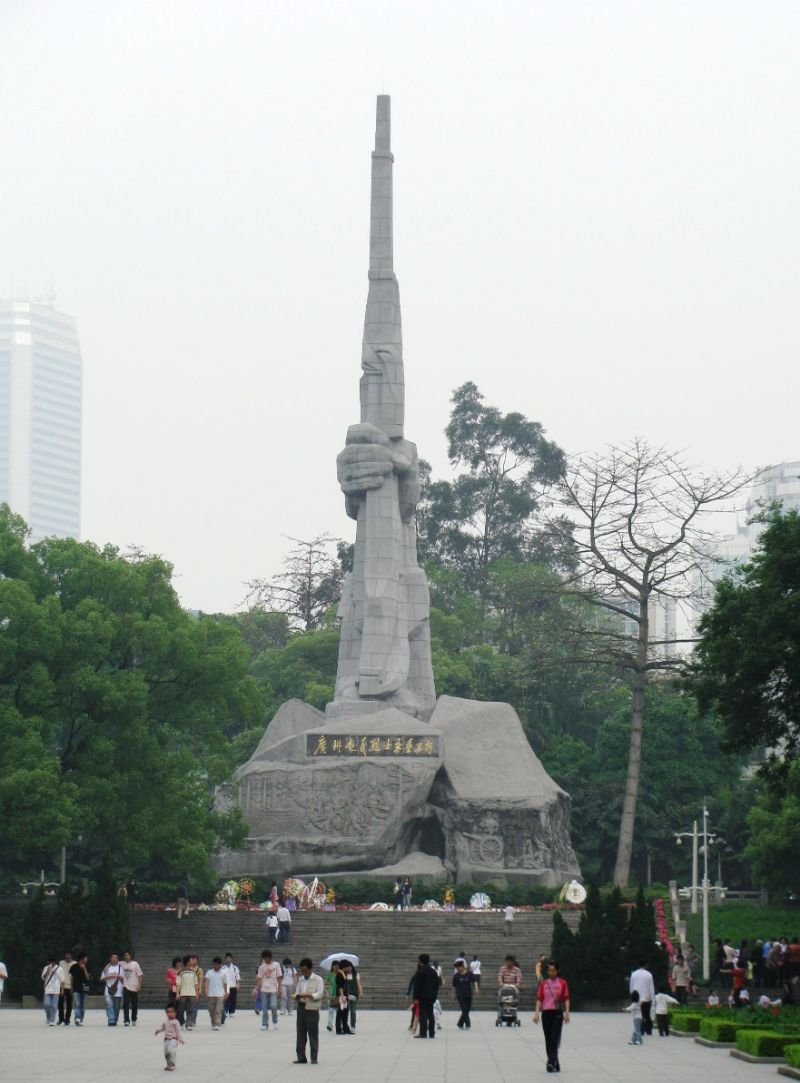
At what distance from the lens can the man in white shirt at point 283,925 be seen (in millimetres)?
32219

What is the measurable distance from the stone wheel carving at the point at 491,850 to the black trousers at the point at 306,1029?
20730 mm

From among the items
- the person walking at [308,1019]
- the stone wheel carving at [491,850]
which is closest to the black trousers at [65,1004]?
the person walking at [308,1019]

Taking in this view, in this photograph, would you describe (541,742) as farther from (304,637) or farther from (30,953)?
(30,953)

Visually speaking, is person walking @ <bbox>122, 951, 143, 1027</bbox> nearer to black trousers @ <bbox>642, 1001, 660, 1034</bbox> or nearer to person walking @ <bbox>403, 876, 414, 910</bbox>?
black trousers @ <bbox>642, 1001, 660, 1034</bbox>

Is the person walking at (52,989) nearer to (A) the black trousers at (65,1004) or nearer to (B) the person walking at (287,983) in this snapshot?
(A) the black trousers at (65,1004)

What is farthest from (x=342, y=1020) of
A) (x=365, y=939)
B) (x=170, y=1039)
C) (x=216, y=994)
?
(x=365, y=939)

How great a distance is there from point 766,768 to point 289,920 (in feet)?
31.8

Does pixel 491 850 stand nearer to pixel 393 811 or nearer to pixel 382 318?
pixel 393 811

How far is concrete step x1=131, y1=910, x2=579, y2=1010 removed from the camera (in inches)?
1228

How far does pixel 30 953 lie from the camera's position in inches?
1123

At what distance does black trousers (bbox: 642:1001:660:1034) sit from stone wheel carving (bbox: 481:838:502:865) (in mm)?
15672

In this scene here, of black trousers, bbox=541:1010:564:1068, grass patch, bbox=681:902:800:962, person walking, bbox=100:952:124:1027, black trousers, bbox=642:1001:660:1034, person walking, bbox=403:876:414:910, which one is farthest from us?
grass patch, bbox=681:902:800:962

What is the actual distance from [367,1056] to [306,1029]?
1.10 meters

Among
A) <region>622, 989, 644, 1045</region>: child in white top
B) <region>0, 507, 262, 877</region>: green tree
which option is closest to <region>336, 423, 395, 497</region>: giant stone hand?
<region>0, 507, 262, 877</region>: green tree
